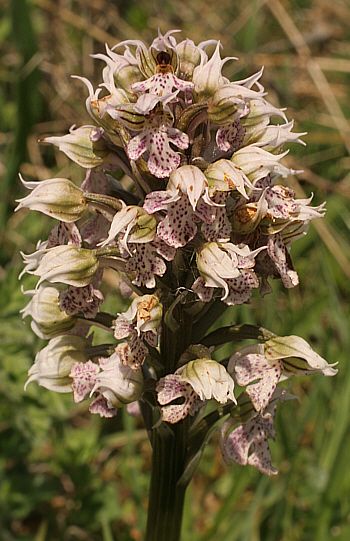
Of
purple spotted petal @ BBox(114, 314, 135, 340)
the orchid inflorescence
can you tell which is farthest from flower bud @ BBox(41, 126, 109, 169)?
purple spotted petal @ BBox(114, 314, 135, 340)

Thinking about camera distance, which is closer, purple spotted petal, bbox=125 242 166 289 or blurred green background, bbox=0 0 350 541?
purple spotted petal, bbox=125 242 166 289

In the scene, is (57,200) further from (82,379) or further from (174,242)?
(82,379)

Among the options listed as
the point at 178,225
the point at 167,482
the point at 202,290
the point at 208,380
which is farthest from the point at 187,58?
the point at 167,482

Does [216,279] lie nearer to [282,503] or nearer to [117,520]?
[282,503]

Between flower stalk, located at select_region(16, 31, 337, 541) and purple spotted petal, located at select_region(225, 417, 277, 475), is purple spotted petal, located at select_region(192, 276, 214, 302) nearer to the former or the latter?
flower stalk, located at select_region(16, 31, 337, 541)

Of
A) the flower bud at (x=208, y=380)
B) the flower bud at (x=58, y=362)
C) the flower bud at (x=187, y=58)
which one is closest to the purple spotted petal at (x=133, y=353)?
the flower bud at (x=208, y=380)

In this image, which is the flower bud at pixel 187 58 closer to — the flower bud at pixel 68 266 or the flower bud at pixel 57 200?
the flower bud at pixel 57 200
